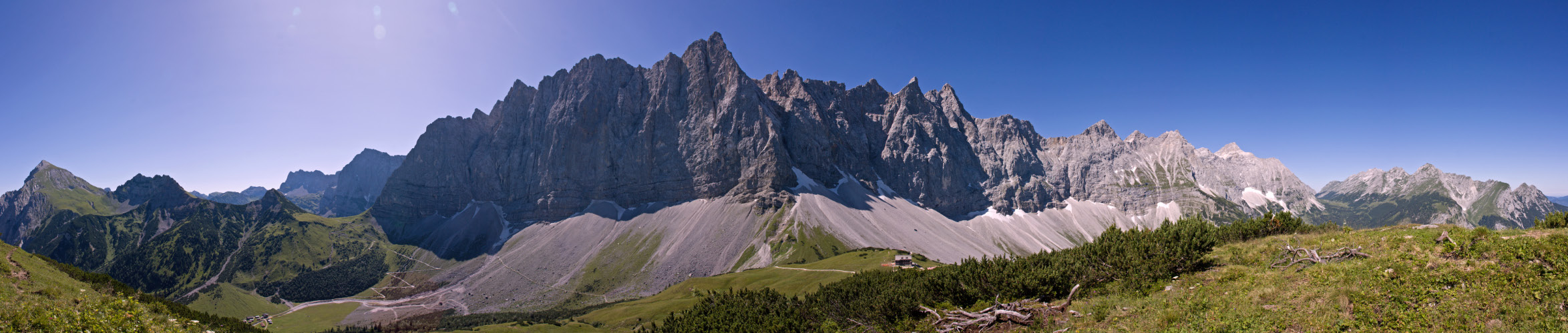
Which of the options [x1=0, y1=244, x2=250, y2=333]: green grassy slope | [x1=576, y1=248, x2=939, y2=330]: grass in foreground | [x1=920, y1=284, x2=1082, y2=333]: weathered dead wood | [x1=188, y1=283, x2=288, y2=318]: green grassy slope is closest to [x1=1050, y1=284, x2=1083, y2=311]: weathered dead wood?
[x1=920, y1=284, x2=1082, y2=333]: weathered dead wood

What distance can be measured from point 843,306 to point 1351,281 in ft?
59.4

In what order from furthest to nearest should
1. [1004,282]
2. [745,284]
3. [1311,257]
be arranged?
1. [745,284]
2. [1004,282]
3. [1311,257]

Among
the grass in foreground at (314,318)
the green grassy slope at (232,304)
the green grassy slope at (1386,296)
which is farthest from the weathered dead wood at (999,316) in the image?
the green grassy slope at (232,304)

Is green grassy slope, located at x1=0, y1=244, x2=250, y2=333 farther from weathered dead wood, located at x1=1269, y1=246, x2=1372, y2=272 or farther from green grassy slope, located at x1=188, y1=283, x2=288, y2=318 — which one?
green grassy slope, located at x1=188, y1=283, x2=288, y2=318

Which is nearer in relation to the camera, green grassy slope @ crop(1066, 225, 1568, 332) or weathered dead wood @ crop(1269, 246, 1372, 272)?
green grassy slope @ crop(1066, 225, 1568, 332)

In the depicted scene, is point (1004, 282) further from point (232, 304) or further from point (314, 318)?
point (232, 304)

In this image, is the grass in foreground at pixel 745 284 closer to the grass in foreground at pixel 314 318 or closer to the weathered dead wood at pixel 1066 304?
the weathered dead wood at pixel 1066 304

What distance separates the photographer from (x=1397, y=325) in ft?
42.1

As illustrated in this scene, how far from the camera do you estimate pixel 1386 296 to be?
14352 millimetres

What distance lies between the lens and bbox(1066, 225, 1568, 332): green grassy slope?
12.8m

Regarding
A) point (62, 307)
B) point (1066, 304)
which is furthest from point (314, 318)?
point (1066, 304)

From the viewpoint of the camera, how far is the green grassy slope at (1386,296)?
1279 cm

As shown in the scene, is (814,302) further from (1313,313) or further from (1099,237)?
(1313,313)

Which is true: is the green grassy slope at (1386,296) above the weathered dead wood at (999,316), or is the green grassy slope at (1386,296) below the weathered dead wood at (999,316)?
above
